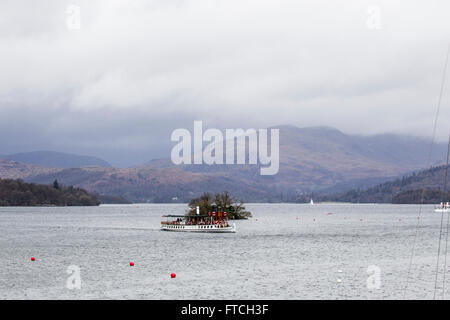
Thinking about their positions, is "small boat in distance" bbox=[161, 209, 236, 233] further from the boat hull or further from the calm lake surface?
the calm lake surface

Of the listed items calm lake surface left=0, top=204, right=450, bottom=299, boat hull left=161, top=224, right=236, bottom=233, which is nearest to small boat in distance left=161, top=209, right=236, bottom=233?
boat hull left=161, top=224, right=236, bottom=233

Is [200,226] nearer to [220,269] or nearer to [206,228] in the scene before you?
[206,228]

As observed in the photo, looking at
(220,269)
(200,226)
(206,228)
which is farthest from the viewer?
(200,226)

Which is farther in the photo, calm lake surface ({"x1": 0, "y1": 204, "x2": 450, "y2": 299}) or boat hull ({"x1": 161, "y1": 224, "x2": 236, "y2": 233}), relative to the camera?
boat hull ({"x1": 161, "y1": 224, "x2": 236, "y2": 233})

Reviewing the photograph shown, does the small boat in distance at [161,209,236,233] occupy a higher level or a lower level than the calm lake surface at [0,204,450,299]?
higher

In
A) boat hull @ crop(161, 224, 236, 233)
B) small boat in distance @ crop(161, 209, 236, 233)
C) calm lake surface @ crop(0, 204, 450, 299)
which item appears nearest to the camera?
calm lake surface @ crop(0, 204, 450, 299)

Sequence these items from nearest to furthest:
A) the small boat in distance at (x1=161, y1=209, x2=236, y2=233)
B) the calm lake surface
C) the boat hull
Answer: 1. the calm lake surface
2. the boat hull
3. the small boat in distance at (x1=161, y1=209, x2=236, y2=233)

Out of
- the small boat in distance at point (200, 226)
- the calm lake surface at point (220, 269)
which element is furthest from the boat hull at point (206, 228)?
the calm lake surface at point (220, 269)

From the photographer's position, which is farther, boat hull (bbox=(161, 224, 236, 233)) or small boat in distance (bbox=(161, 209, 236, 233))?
small boat in distance (bbox=(161, 209, 236, 233))

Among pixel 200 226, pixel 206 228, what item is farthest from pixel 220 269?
pixel 200 226
